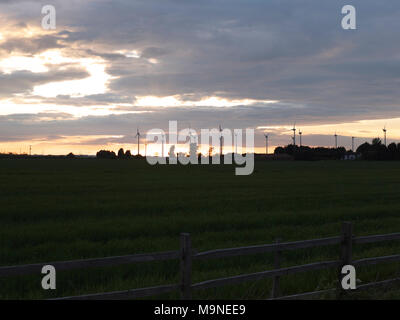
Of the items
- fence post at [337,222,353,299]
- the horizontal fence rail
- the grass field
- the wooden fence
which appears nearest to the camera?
the horizontal fence rail

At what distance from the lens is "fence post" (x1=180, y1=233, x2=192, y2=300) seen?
23.6ft

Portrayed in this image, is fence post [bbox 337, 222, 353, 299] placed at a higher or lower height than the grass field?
higher

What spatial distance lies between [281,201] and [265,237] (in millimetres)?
13505

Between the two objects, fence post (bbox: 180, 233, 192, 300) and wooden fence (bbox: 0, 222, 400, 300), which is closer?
wooden fence (bbox: 0, 222, 400, 300)

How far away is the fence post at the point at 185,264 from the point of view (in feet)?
23.6

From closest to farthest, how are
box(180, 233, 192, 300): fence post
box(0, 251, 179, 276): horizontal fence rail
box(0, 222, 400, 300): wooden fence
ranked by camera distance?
1. box(0, 251, 179, 276): horizontal fence rail
2. box(0, 222, 400, 300): wooden fence
3. box(180, 233, 192, 300): fence post

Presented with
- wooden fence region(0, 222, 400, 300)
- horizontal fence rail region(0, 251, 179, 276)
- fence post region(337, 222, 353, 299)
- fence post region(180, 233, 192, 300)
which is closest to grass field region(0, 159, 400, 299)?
fence post region(337, 222, 353, 299)

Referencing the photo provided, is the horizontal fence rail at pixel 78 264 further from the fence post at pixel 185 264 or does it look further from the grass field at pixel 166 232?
the grass field at pixel 166 232

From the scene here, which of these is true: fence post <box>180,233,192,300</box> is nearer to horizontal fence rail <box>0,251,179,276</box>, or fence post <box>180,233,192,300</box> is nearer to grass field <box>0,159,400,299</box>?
horizontal fence rail <box>0,251,179,276</box>

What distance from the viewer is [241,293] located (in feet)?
31.4

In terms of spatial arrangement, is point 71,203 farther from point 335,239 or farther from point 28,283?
point 335,239

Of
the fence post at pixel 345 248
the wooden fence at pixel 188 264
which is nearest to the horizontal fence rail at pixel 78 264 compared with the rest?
the wooden fence at pixel 188 264
